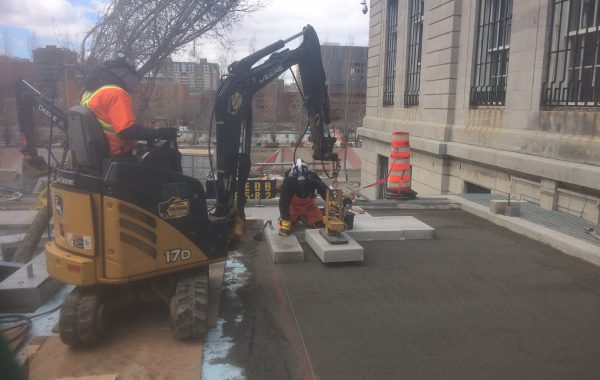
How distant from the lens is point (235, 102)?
18.7 feet

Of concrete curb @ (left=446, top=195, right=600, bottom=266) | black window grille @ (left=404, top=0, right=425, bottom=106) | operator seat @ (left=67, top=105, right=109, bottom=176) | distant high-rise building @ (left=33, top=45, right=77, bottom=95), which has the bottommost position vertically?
concrete curb @ (left=446, top=195, right=600, bottom=266)

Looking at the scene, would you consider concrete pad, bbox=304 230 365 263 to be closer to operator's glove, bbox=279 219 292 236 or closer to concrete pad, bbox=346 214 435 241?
operator's glove, bbox=279 219 292 236

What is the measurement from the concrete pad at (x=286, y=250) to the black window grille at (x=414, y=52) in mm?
11039

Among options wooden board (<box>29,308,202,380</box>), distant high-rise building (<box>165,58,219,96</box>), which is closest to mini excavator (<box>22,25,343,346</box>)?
wooden board (<box>29,308,202,380</box>)

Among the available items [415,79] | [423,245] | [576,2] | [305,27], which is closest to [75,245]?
[305,27]

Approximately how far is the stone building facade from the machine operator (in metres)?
7.40

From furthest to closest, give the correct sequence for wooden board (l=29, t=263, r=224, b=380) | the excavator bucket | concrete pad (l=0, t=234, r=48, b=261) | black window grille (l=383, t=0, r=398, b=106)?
black window grille (l=383, t=0, r=398, b=106) < concrete pad (l=0, t=234, r=48, b=261) < the excavator bucket < wooden board (l=29, t=263, r=224, b=380)

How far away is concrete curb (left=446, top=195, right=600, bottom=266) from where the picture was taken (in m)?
6.57

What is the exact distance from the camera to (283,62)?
246 inches

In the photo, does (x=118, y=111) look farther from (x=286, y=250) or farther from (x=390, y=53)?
(x=390, y=53)

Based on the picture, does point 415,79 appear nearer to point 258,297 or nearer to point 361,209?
point 361,209

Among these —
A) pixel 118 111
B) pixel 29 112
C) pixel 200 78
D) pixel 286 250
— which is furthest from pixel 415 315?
pixel 200 78

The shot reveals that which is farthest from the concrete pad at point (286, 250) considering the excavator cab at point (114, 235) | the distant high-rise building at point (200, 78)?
the distant high-rise building at point (200, 78)

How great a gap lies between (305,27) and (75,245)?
160 inches
